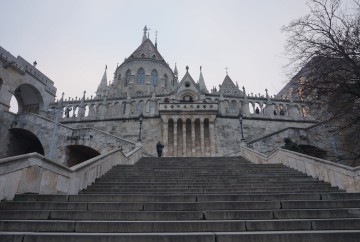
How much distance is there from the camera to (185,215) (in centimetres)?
454

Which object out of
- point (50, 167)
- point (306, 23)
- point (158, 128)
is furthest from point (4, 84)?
point (306, 23)

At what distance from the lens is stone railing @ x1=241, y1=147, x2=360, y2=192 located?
7.05m

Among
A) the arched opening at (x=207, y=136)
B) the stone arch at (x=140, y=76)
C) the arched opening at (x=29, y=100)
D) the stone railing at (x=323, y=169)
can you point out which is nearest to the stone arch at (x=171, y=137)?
the arched opening at (x=207, y=136)

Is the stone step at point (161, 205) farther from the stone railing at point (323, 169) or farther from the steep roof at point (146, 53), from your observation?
the steep roof at point (146, 53)

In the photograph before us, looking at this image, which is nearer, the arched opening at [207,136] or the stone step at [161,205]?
the stone step at [161,205]

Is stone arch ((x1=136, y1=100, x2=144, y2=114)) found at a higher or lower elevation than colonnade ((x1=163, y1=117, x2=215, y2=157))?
higher

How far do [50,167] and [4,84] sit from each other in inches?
850

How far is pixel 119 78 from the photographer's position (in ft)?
128

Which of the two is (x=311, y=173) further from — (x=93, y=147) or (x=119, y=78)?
(x=119, y=78)

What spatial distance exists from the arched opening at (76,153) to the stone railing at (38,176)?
12.7 m

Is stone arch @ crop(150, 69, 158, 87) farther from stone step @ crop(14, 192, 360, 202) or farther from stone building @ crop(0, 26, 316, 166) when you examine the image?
stone step @ crop(14, 192, 360, 202)

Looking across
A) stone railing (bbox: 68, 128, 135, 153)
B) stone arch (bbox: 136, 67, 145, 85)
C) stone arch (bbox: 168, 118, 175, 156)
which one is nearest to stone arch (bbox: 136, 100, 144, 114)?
stone arch (bbox: 168, 118, 175, 156)

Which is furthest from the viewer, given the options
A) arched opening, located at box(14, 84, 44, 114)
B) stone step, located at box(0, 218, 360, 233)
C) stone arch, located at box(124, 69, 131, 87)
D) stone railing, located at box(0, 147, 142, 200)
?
stone arch, located at box(124, 69, 131, 87)

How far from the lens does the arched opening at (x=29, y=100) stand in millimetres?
27581
